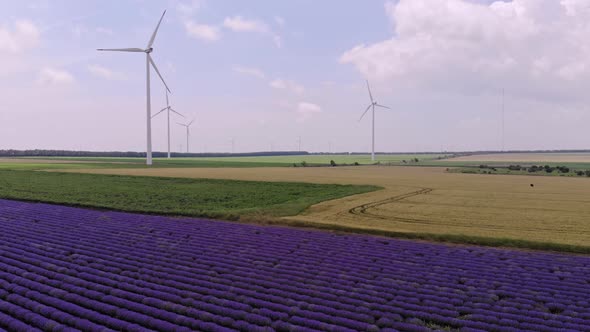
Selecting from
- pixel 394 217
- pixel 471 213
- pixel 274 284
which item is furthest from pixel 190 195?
pixel 274 284

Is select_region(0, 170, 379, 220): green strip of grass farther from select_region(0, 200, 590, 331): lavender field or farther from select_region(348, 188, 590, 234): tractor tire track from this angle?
select_region(0, 200, 590, 331): lavender field

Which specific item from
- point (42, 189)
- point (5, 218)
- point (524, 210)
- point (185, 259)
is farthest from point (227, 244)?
point (42, 189)

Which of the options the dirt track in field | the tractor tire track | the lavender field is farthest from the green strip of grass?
the lavender field

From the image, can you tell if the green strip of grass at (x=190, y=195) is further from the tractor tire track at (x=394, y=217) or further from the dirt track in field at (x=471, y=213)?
the tractor tire track at (x=394, y=217)

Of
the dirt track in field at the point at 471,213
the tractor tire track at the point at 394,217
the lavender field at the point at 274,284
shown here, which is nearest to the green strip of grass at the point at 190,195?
the dirt track in field at the point at 471,213

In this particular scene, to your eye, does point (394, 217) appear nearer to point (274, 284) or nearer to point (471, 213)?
point (471, 213)

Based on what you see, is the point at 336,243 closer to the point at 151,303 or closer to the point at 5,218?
the point at 151,303
